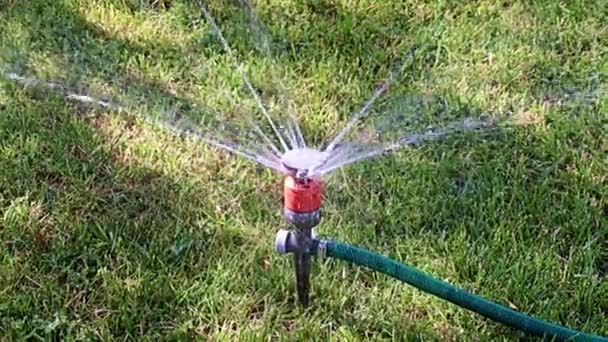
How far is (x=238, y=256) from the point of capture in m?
2.19

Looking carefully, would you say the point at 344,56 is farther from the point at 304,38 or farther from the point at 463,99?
the point at 463,99

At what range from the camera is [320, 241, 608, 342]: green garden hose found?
193cm

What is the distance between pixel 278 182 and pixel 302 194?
0.60 m

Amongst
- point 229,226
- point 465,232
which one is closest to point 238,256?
point 229,226

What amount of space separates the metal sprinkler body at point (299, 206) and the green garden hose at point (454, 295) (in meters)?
0.04

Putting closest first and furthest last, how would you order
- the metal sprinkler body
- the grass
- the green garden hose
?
the metal sprinkler body, the green garden hose, the grass

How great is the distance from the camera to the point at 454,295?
1923mm

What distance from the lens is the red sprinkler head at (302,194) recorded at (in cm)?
182

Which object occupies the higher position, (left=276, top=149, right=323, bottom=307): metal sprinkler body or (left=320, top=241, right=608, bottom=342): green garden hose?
(left=276, top=149, right=323, bottom=307): metal sprinkler body

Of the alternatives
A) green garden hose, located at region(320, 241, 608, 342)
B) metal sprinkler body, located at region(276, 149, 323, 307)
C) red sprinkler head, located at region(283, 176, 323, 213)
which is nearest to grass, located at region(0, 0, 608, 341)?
green garden hose, located at region(320, 241, 608, 342)

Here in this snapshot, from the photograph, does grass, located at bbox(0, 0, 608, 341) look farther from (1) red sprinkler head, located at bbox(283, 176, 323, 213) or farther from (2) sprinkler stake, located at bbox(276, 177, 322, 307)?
(1) red sprinkler head, located at bbox(283, 176, 323, 213)

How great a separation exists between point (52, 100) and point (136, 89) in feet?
0.75

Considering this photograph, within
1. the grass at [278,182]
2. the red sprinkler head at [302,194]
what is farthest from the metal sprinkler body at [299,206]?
the grass at [278,182]

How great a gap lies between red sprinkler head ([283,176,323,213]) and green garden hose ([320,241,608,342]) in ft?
0.35
